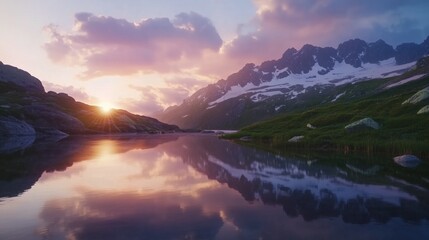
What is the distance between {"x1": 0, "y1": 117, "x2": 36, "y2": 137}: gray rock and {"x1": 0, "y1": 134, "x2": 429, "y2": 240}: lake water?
2610 inches

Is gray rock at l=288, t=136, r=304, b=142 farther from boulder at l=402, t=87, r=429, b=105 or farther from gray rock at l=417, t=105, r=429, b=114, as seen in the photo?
boulder at l=402, t=87, r=429, b=105

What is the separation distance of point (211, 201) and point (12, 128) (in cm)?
9943

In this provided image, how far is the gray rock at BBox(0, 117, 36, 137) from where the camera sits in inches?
4225

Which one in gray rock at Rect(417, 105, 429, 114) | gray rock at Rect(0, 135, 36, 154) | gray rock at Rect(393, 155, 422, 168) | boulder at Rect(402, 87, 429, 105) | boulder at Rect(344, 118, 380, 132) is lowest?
gray rock at Rect(393, 155, 422, 168)

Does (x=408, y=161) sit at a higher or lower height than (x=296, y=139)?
lower

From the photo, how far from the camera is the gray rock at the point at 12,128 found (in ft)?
352

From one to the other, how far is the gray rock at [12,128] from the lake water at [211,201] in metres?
66.3

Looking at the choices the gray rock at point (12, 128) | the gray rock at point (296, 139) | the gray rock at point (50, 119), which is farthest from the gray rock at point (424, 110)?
the gray rock at point (50, 119)

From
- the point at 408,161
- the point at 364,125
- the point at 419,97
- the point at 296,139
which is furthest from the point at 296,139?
the point at 419,97

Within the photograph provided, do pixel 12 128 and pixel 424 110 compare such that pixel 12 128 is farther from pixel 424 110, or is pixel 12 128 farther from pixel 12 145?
pixel 424 110

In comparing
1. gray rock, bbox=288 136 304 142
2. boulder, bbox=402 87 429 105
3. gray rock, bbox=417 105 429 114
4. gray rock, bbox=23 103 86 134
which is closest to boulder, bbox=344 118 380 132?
gray rock, bbox=288 136 304 142

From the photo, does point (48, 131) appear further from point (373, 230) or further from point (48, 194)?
point (373, 230)

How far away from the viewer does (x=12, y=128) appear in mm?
110062

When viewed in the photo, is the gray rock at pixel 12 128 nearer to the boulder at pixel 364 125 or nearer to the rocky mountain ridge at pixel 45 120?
the rocky mountain ridge at pixel 45 120
